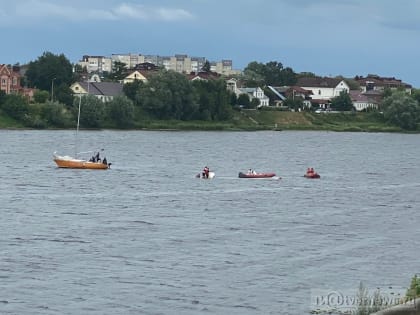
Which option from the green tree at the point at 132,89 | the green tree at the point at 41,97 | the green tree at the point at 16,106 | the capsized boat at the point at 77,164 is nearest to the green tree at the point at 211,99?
the green tree at the point at 132,89

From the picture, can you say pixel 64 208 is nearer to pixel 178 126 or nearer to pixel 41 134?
pixel 41 134

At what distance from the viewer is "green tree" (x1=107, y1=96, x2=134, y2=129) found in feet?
513

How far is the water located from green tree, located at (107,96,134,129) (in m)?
56.3

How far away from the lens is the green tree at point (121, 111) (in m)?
156

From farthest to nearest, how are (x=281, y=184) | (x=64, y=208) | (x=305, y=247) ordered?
(x=281, y=184), (x=64, y=208), (x=305, y=247)

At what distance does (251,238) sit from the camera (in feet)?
159

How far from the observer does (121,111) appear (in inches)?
6211

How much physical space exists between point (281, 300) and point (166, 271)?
→ 5.70m

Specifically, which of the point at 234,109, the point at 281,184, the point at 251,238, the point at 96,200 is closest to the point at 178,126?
the point at 234,109

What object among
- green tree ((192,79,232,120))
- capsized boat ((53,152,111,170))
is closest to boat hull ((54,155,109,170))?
capsized boat ((53,152,111,170))

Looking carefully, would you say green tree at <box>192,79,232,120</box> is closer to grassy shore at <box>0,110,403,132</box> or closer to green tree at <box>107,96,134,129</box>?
grassy shore at <box>0,110,403,132</box>

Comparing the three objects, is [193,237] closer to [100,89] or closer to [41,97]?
[41,97]

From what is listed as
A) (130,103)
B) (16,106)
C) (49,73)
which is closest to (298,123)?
(49,73)

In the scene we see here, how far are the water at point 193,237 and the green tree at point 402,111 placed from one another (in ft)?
298
